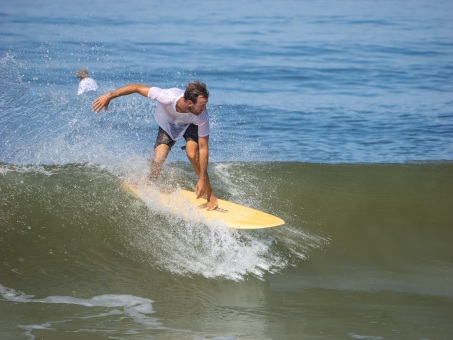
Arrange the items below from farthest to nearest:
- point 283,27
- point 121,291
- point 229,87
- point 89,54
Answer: point 283,27 → point 89,54 → point 229,87 → point 121,291

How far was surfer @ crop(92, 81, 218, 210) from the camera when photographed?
292 inches

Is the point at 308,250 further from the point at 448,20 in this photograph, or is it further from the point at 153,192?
the point at 448,20

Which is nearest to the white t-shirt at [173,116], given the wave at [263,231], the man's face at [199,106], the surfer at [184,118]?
the surfer at [184,118]

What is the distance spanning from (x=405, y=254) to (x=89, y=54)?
14.1m

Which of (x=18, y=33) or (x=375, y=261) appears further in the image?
(x=18, y=33)

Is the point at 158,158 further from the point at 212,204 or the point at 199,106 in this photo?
the point at 199,106

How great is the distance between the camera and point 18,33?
23391 mm

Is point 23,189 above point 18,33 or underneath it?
underneath

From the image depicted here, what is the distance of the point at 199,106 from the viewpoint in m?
7.39

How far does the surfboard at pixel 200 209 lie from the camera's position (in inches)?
301

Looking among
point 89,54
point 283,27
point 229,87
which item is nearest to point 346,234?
point 229,87

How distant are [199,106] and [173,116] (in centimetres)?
54

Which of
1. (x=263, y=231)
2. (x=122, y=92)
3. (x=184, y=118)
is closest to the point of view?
(x=122, y=92)

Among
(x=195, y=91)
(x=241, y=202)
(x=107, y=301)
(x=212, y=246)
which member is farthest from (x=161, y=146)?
(x=107, y=301)
